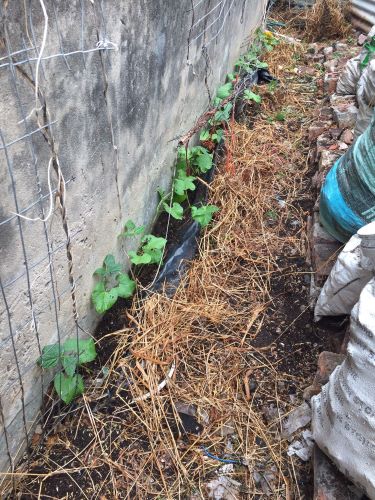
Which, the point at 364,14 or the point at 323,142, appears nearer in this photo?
the point at 323,142

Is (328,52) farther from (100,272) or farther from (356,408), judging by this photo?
(356,408)

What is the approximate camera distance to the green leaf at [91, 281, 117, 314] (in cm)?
204

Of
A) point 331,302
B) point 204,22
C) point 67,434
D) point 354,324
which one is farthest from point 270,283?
point 204,22

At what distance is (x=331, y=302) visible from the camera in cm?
222

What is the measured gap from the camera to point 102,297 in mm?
2068

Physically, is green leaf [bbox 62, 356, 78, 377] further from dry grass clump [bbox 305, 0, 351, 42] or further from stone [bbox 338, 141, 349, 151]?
dry grass clump [bbox 305, 0, 351, 42]

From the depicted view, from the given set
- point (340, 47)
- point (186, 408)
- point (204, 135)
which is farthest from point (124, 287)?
point (340, 47)

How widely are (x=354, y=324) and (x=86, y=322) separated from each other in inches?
47.7

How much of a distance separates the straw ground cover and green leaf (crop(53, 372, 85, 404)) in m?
0.09

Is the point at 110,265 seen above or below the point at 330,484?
above

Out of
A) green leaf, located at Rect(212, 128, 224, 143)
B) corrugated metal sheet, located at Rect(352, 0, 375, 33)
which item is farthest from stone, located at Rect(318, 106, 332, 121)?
corrugated metal sheet, located at Rect(352, 0, 375, 33)

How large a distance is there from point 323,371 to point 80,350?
1.07 meters

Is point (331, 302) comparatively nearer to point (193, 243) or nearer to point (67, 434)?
point (193, 243)

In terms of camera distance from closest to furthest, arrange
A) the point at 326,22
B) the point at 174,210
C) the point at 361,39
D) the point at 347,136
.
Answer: the point at 174,210 < the point at 347,136 < the point at 361,39 < the point at 326,22
